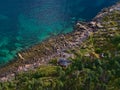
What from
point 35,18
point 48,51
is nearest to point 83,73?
point 48,51

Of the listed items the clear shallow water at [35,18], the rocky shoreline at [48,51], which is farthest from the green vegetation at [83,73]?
the clear shallow water at [35,18]

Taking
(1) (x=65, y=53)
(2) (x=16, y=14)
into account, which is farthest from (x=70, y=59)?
(2) (x=16, y=14)

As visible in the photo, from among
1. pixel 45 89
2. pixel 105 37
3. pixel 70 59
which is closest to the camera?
pixel 45 89

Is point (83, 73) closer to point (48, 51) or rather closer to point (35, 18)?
point (48, 51)

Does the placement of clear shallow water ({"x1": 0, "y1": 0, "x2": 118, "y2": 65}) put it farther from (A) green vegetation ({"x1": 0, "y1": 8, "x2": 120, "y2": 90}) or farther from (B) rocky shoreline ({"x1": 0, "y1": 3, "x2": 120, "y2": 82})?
(A) green vegetation ({"x1": 0, "y1": 8, "x2": 120, "y2": 90})

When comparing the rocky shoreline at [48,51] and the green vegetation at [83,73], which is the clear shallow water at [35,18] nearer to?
the rocky shoreline at [48,51]

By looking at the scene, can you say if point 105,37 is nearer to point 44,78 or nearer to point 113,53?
point 113,53
